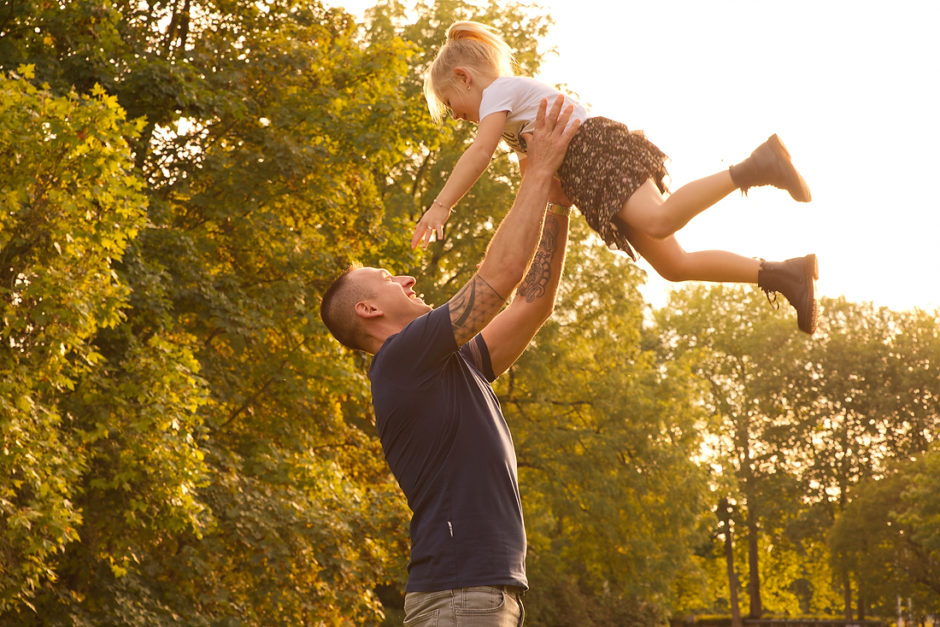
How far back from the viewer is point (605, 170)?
→ 378cm

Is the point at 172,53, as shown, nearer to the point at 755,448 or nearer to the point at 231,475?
the point at 231,475

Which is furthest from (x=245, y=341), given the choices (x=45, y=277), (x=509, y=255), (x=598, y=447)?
(x=509, y=255)

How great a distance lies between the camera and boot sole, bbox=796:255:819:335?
12.4ft

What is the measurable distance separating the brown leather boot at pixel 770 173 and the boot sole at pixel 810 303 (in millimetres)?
318

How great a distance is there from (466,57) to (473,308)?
53.2 inches

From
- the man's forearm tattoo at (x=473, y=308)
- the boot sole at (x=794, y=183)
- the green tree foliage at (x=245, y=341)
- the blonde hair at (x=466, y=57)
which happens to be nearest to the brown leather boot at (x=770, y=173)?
the boot sole at (x=794, y=183)

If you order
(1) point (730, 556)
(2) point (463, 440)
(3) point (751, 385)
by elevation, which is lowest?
(1) point (730, 556)

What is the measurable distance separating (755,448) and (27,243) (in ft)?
127

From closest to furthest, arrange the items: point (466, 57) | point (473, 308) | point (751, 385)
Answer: point (473, 308)
point (466, 57)
point (751, 385)

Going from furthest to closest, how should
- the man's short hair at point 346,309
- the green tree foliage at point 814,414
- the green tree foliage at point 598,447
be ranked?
the green tree foliage at point 814,414
the green tree foliage at point 598,447
the man's short hair at point 346,309

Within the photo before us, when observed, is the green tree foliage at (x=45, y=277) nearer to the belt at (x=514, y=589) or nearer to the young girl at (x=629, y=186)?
the young girl at (x=629, y=186)

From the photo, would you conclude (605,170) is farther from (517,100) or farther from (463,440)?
(463,440)

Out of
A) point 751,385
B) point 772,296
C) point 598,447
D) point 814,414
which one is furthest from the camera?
point 751,385

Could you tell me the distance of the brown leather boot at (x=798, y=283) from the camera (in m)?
3.78
